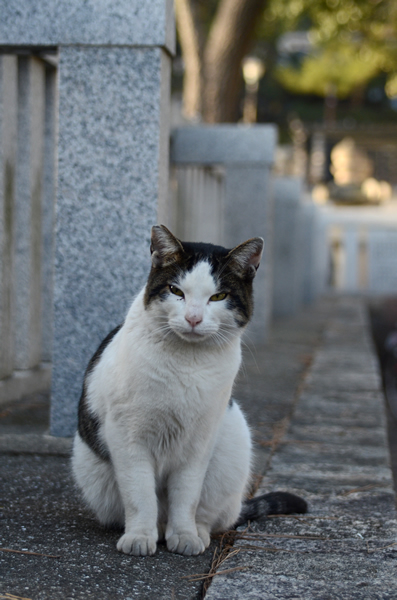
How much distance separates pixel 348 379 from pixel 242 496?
262 centimetres

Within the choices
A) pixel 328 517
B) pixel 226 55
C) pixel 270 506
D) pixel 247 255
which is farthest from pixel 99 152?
pixel 226 55

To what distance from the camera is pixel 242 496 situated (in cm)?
216

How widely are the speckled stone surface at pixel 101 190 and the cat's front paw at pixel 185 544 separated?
1078mm

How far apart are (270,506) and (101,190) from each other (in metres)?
1.40

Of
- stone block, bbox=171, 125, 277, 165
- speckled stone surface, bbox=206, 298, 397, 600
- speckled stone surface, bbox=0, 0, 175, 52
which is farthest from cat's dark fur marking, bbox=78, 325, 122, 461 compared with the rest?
stone block, bbox=171, 125, 277, 165

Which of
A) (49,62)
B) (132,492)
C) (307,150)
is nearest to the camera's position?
(132,492)

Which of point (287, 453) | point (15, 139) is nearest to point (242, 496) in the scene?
point (287, 453)

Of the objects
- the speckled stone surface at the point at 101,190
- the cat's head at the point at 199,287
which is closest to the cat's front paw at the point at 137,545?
the cat's head at the point at 199,287

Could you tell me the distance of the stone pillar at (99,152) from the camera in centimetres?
270

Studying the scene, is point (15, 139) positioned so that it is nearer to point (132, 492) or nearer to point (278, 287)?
point (132, 492)

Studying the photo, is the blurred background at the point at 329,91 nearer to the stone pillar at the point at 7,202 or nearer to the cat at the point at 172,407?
the stone pillar at the point at 7,202

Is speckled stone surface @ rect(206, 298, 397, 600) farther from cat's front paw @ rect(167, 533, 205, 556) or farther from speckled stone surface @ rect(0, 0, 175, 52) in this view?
speckled stone surface @ rect(0, 0, 175, 52)

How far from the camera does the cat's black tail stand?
2176mm

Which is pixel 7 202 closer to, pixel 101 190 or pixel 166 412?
pixel 101 190
